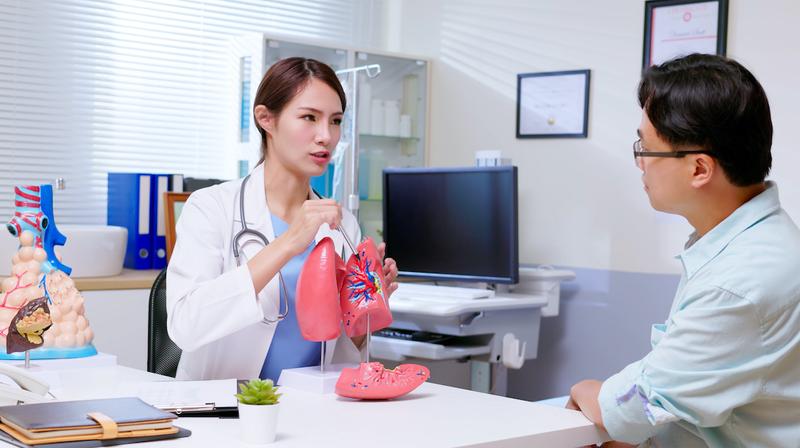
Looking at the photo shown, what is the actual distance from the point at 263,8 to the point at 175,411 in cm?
292

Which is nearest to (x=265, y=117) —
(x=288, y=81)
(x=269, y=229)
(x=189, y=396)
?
(x=288, y=81)

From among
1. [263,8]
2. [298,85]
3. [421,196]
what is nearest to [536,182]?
[421,196]

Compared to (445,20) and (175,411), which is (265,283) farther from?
(445,20)

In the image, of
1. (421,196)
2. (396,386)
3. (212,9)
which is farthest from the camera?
(212,9)

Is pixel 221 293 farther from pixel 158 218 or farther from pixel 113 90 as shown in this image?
pixel 113 90

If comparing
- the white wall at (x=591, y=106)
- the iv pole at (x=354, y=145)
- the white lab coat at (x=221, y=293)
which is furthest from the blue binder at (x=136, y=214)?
the white lab coat at (x=221, y=293)

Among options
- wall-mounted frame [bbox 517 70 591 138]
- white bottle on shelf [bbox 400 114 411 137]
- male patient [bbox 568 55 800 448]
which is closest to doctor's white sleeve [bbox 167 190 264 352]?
male patient [bbox 568 55 800 448]

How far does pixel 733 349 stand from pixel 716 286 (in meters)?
0.10

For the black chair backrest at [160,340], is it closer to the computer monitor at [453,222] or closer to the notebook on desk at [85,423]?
the notebook on desk at [85,423]

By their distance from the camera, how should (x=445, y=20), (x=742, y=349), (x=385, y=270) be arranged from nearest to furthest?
(x=742, y=349) < (x=385, y=270) < (x=445, y=20)

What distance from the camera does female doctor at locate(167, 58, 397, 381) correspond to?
2.05 meters

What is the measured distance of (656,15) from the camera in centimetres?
360

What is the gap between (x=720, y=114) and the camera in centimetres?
162

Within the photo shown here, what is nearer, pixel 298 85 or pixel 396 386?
pixel 396 386
